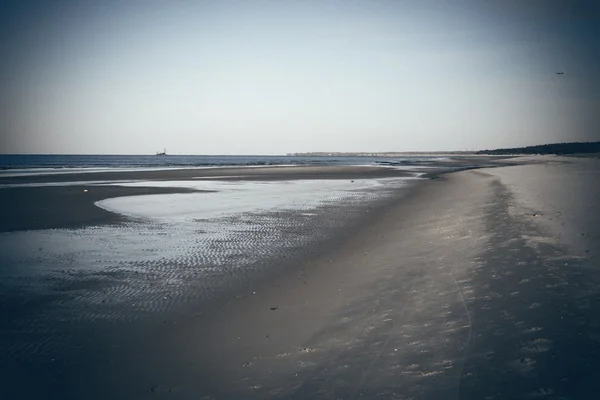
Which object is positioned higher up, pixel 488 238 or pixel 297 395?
pixel 488 238

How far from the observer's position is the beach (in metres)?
Answer: 4.43

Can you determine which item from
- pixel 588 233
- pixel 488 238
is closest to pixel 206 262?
pixel 488 238

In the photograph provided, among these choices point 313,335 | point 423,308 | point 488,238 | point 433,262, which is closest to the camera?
point 313,335

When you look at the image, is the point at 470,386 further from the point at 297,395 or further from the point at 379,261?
the point at 379,261

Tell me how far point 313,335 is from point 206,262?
16.4ft

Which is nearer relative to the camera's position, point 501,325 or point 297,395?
point 297,395

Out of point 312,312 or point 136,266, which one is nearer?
point 312,312

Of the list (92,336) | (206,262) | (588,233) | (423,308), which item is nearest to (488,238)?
(588,233)

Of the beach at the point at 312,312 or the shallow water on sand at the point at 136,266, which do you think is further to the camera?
the shallow water on sand at the point at 136,266

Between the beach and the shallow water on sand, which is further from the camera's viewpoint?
the shallow water on sand

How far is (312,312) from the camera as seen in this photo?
659 centimetres

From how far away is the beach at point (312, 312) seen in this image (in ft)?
14.5

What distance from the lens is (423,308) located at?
246 inches

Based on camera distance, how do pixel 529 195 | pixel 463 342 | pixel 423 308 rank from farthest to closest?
pixel 529 195 < pixel 423 308 < pixel 463 342
